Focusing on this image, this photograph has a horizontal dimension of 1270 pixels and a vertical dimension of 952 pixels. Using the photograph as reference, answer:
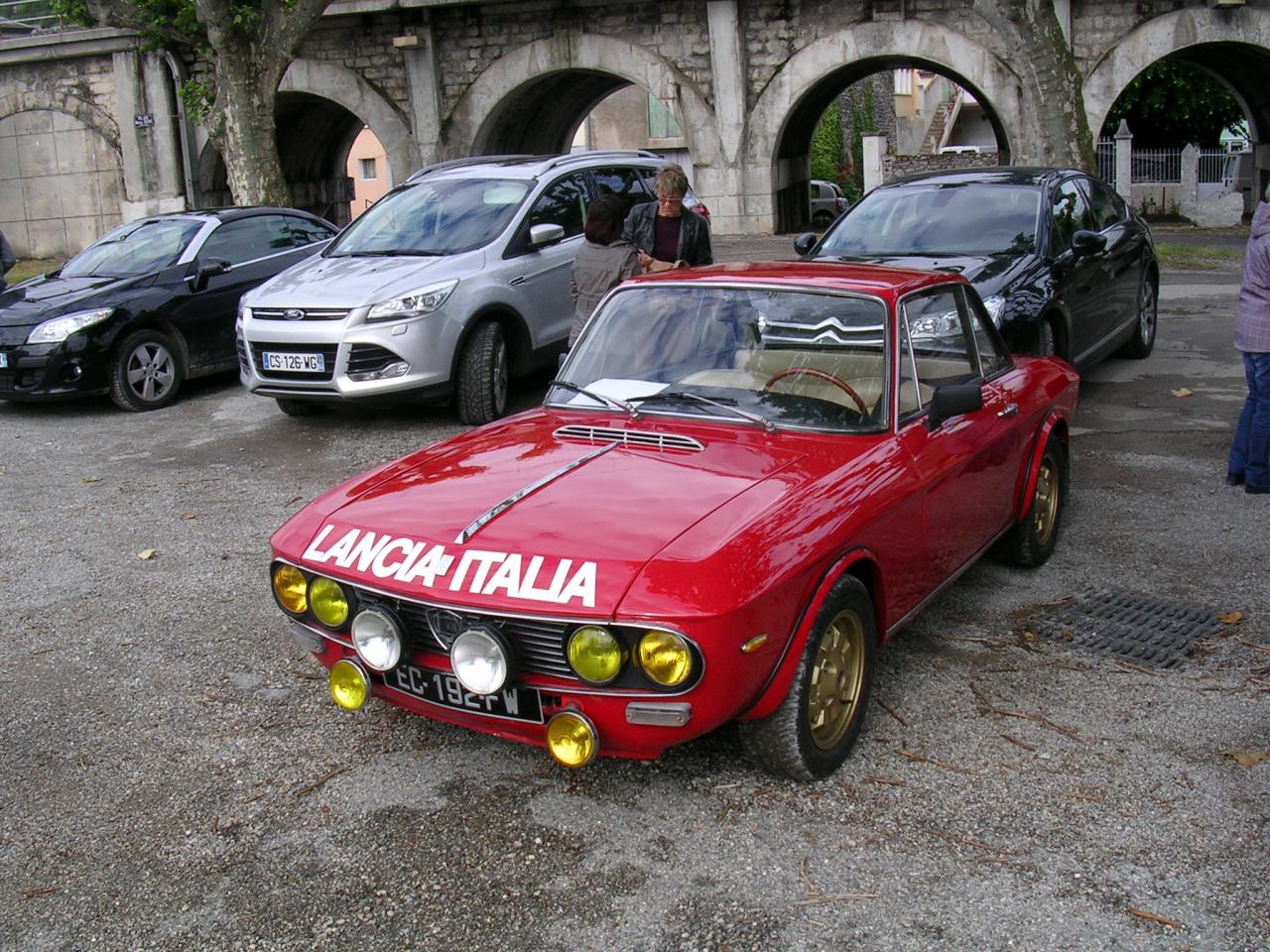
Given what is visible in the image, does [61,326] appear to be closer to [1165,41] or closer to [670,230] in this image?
[670,230]

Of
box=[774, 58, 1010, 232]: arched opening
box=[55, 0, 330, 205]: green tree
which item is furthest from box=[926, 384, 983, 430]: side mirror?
box=[774, 58, 1010, 232]: arched opening

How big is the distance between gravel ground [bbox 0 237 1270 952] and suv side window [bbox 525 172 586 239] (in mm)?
4719

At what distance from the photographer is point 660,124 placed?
3966cm

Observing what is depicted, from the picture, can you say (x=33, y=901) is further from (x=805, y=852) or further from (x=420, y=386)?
(x=420, y=386)

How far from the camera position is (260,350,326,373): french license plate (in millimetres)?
9047

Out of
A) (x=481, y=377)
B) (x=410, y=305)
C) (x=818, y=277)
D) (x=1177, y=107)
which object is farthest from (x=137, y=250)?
(x=1177, y=107)

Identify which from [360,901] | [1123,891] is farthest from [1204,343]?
[360,901]

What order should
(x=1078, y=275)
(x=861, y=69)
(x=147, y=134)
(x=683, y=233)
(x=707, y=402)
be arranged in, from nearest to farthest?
(x=707, y=402)
(x=683, y=233)
(x=1078, y=275)
(x=861, y=69)
(x=147, y=134)

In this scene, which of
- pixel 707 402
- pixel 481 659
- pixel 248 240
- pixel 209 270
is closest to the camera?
pixel 481 659

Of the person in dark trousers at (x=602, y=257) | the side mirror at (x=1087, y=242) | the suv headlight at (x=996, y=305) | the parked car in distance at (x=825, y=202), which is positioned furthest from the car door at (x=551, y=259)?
the parked car in distance at (x=825, y=202)

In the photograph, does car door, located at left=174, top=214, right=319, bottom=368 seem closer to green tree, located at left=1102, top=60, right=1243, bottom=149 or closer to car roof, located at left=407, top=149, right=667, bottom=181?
car roof, located at left=407, top=149, right=667, bottom=181

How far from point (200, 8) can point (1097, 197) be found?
1100 cm

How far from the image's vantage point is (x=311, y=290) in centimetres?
925

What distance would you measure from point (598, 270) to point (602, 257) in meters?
0.09
